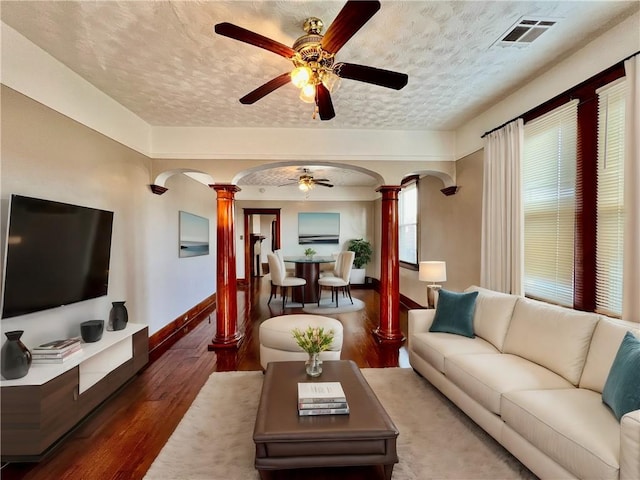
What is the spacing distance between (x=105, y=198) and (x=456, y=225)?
4253 millimetres

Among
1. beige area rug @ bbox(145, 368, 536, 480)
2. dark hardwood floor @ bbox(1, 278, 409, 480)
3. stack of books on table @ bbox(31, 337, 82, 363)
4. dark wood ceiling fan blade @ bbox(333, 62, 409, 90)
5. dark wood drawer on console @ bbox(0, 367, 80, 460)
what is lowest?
dark hardwood floor @ bbox(1, 278, 409, 480)

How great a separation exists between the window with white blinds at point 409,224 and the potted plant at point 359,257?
1.56m

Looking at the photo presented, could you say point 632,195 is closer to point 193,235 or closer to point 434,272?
point 434,272

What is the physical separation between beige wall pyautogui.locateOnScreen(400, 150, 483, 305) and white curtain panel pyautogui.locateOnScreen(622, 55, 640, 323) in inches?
66.4

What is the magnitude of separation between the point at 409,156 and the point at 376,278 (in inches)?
178

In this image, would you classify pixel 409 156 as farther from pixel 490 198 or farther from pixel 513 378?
pixel 513 378

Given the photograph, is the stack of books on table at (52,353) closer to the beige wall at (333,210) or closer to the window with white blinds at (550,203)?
the window with white blinds at (550,203)

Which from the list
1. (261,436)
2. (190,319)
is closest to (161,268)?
(190,319)

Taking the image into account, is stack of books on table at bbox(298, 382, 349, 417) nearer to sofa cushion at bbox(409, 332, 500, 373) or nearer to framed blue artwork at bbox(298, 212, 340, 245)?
sofa cushion at bbox(409, 332, 500, 373)

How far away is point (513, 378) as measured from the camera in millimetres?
1956

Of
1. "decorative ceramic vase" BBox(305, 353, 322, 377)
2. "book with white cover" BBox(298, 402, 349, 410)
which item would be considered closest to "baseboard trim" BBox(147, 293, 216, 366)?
"decorative ceramic vase" BBox(305, 353, 322, 377)

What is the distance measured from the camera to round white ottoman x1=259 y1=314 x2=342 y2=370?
292cm

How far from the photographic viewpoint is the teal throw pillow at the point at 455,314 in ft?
9.21

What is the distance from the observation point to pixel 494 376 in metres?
1.99
